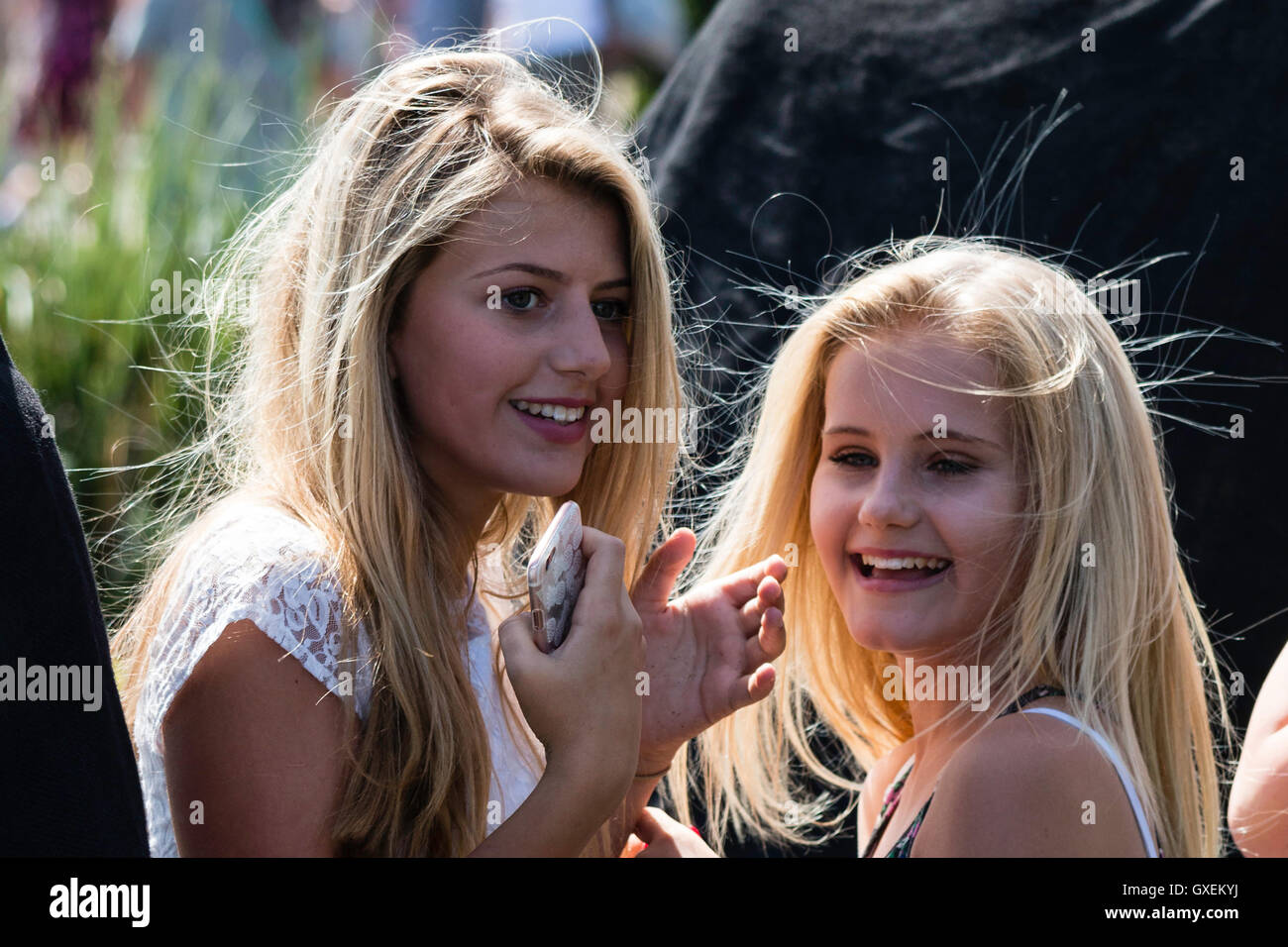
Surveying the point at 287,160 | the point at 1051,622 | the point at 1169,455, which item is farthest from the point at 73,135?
the point at 1051,622

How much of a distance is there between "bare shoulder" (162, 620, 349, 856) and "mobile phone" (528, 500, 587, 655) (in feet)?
1.03

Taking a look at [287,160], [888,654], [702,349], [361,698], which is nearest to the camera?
[361,698]

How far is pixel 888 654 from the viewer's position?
2381 mm

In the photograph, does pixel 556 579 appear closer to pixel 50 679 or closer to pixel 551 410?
pixel 551 410

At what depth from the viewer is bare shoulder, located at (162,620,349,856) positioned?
1.77m

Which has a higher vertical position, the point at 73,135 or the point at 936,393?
the point at 73,135

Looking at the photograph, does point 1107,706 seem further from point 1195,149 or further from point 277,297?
point 1195,149

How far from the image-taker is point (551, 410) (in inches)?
80.7

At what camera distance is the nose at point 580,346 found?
78.8 inches

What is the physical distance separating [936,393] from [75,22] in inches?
273

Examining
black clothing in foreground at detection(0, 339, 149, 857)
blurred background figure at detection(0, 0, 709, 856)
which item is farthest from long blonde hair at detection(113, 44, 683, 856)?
black clothing in foreground at detection(0, 339, 149, 857)

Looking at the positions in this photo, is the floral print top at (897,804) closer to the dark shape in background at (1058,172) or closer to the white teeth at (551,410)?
the white teeth at (551,410)

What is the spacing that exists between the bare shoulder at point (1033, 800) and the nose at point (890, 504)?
1.09ft

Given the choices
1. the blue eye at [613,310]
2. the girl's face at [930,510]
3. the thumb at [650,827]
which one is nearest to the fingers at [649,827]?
the thumb at [650,827]
